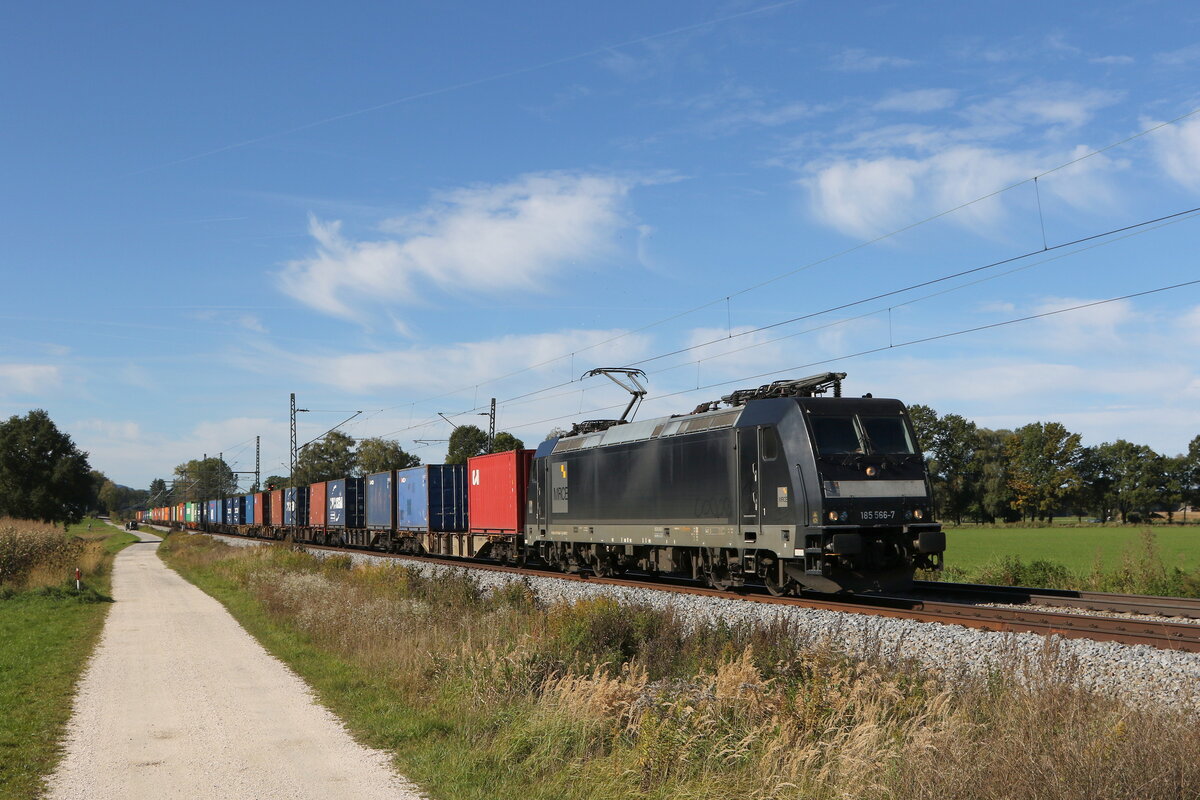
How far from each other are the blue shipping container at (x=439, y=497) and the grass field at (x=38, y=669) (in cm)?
1254

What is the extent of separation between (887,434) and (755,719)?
10737mm

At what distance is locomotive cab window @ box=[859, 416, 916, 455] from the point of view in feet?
58.5

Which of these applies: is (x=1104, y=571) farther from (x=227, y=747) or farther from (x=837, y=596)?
(x=227, y=747)

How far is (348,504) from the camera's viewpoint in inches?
1962

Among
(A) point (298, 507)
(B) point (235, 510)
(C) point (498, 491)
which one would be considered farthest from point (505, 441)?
(C) point (498, 491)

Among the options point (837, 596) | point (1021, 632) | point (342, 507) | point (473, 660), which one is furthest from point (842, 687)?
point (342, 507)

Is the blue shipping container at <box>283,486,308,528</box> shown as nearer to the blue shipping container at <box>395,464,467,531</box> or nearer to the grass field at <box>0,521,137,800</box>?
the blue shipping container at <box>395,464,467,531</box>

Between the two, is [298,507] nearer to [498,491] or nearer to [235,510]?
[235,510]

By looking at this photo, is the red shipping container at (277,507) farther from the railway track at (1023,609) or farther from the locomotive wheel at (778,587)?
the locomotive wheel at (778,587)

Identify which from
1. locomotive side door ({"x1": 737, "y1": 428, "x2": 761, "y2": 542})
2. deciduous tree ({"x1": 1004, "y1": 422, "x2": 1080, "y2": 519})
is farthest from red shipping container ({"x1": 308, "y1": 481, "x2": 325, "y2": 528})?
deciduous tree ({"x1": 1004, "y1": 422, "x2": 1080, "y2": 519})

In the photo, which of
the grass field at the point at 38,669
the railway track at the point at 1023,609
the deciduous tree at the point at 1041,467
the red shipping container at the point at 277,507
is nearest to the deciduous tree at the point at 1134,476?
the deciduous tree at the point at 1041,467

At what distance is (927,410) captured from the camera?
105188mm

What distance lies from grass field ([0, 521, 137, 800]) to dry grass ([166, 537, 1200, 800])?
3722 mm

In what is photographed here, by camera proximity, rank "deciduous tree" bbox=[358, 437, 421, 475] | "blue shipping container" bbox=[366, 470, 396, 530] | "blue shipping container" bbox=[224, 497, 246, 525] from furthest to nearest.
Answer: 1. "deciduous tree" bbox=[358, 437, 421, 475]
2. "blue shipping container" bbox=[224, 497, 246, 525]
3. "blue shipping container" bbox=[366, 470, 396, 530]
